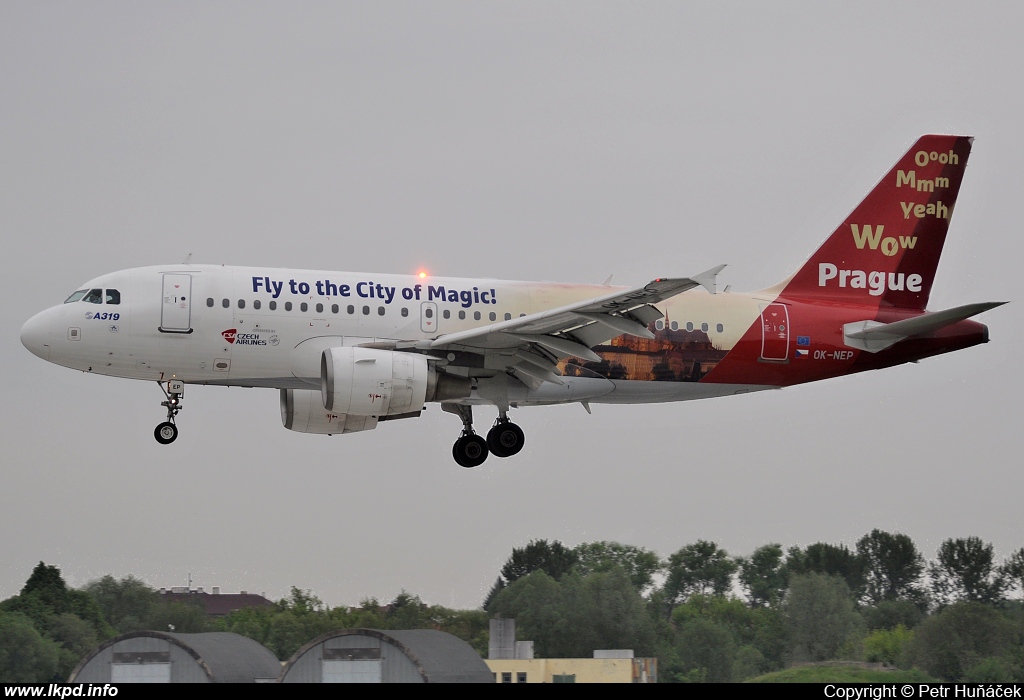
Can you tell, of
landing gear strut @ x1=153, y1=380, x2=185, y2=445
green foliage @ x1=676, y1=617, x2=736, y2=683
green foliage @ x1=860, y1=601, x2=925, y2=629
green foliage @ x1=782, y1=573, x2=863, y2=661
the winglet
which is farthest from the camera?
green foliage @ x1=860, y1=601, x2=925, y2=629

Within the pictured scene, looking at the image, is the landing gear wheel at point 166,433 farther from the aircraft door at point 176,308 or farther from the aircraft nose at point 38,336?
the aircraft nose at point 38,336

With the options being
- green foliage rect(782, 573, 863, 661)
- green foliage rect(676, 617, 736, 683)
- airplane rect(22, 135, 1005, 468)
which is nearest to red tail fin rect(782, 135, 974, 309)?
airplane rect(22, 135, 1005, 468)

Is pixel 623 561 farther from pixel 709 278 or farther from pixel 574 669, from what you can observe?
pixel 709 278

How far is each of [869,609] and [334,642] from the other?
2088 cm

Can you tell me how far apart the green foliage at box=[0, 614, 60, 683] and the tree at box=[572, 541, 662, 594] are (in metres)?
16.7

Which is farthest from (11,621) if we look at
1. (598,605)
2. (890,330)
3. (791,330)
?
(890,330)

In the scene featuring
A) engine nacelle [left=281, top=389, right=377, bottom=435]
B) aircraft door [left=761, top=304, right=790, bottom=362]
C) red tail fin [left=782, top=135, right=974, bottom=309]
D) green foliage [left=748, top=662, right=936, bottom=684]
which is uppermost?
red tail fin [left=782, top=135, right=974, bottom=309]

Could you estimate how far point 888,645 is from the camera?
43750mm

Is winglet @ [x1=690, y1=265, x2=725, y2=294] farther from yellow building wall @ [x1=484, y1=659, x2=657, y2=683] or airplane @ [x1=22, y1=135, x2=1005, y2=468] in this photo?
yellow building wall @ [x1=484, y1=659, x2=657, y2=683]

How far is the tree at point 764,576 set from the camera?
45.1m

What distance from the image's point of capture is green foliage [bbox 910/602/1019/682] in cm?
4056

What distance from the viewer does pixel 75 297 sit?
35281 mm

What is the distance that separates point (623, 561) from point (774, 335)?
10087mm

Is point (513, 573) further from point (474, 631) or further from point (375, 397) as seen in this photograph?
point (375, 397)
